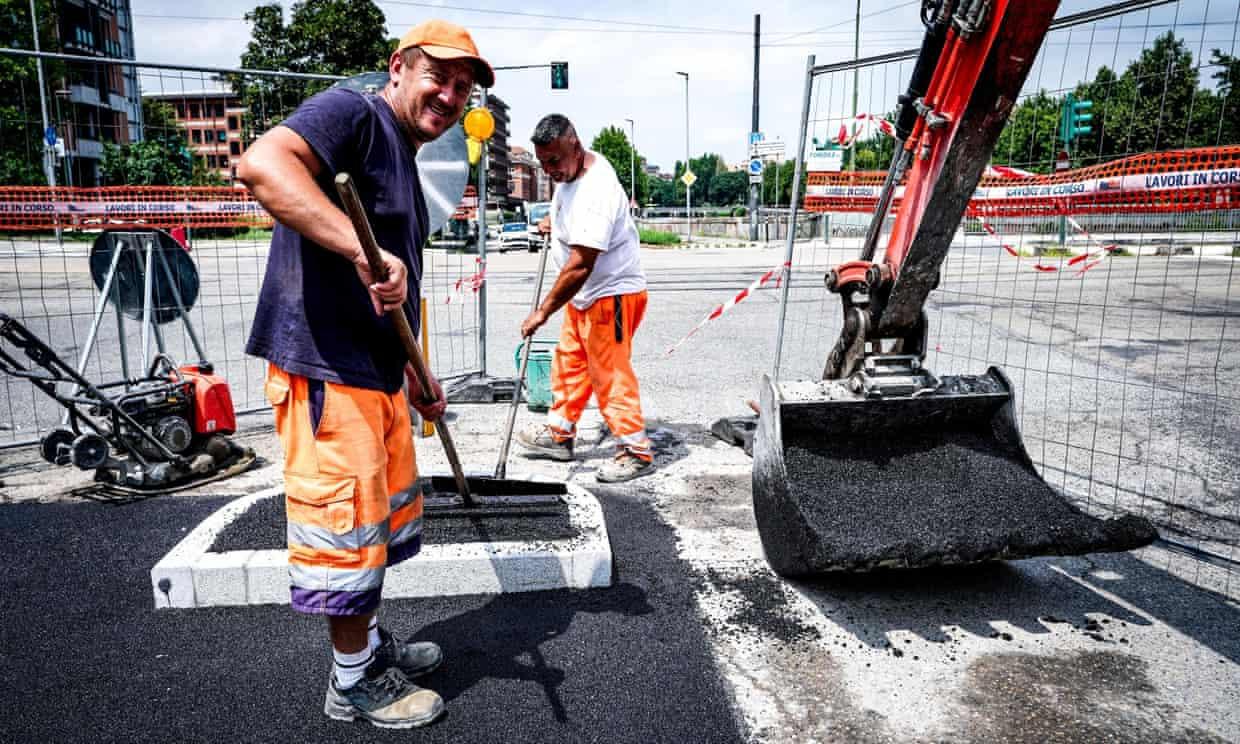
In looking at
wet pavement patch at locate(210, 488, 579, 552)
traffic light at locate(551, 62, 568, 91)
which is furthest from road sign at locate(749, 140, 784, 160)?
traffic light at locate(551, 62, 568, 91)

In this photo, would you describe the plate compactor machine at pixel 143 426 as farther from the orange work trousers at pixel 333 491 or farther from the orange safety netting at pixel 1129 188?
the orange safety netting at pixel 1129 188

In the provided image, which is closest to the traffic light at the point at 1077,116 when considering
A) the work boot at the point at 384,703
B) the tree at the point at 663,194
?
the work boot at the point at 384,703

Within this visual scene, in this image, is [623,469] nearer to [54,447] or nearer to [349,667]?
[349,667]

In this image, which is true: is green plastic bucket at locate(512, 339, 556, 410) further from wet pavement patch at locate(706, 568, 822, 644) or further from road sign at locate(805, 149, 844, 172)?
wet pavement patch at locate(706, 568, 822, 644)

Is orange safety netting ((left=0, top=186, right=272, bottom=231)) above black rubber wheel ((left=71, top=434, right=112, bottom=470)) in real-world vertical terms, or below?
above

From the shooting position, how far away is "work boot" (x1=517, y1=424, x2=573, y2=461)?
5.03m

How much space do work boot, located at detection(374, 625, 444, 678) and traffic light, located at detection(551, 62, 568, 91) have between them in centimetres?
1993

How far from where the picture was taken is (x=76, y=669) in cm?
272

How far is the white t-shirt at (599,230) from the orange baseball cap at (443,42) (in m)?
2.11

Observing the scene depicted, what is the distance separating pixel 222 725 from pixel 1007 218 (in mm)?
5243

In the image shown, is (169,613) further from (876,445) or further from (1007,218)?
(1007,218)

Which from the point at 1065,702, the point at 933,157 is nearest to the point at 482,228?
the point at 933,157

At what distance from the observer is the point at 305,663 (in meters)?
2.74

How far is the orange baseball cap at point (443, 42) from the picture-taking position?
7.10ft
